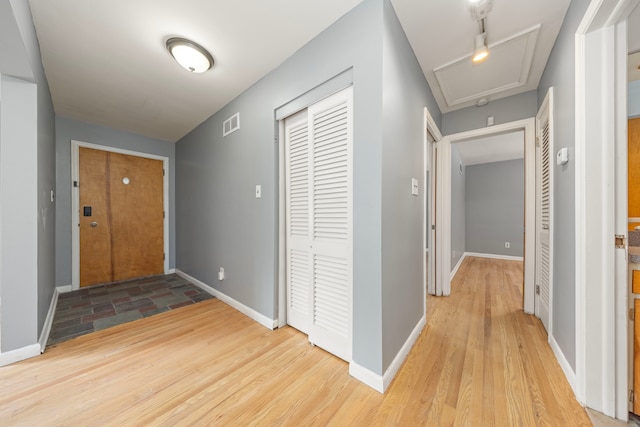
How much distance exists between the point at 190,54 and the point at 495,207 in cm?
670

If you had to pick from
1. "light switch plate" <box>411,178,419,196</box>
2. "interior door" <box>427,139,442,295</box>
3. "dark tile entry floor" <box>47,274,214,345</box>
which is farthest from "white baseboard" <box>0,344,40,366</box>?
"interior door" <box>427,139,442,295</box>

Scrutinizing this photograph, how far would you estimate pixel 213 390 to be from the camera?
1.36 meters

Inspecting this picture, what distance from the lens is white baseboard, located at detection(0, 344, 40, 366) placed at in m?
1.58

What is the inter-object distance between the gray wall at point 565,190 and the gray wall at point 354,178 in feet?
2.96

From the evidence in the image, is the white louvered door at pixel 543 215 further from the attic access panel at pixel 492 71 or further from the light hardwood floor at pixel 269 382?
the attic access panel at pixel 492 71

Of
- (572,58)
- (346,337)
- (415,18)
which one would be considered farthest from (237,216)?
(572,58)

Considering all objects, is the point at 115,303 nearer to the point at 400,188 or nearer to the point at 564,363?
the point at 400,188

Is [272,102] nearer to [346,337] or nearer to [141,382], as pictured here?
[346,337]

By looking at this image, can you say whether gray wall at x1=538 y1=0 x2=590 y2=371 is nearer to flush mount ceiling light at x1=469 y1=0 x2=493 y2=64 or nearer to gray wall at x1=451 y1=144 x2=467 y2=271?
flush mount ceiling light at x1=469 y1=0 x2=493 y2=64

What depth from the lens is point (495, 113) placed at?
99.7 inches

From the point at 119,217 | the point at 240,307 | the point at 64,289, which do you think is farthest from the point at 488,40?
the point at 64,289

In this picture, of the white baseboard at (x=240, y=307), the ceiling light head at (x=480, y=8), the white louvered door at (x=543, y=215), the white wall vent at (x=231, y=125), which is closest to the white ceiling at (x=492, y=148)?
the white louvered door at (x=543, y=215)

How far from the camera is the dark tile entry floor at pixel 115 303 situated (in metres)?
2.15

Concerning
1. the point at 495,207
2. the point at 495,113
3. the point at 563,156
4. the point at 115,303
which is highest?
the point at 495,113
